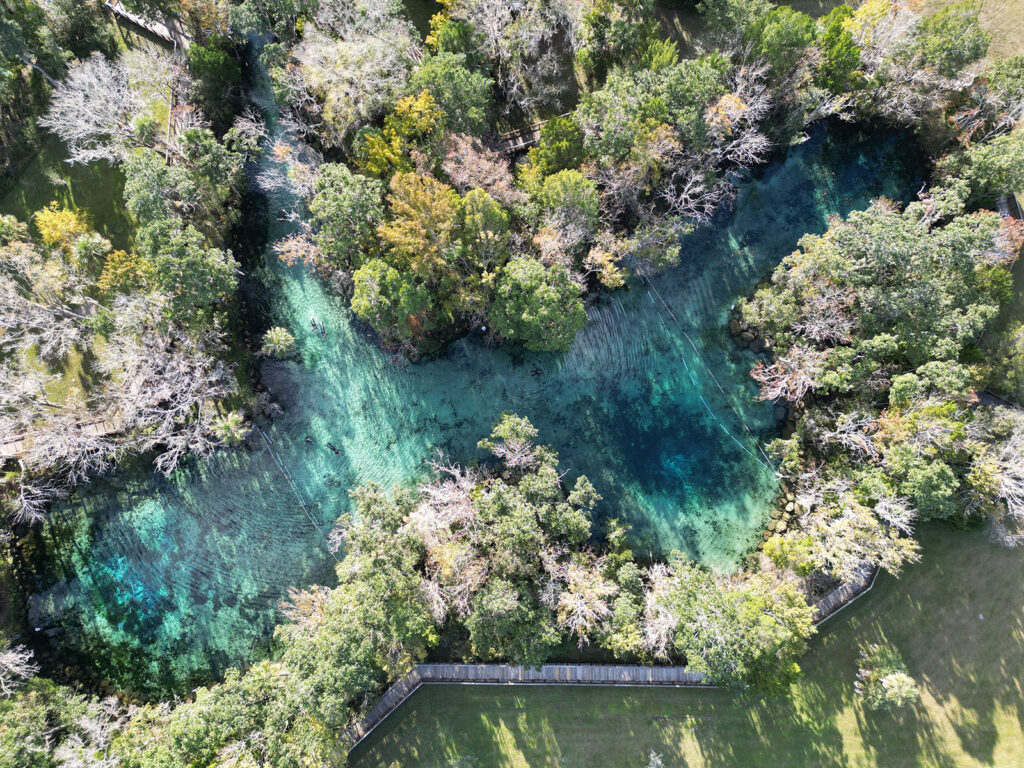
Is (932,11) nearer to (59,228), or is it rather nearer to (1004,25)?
(1004,25)

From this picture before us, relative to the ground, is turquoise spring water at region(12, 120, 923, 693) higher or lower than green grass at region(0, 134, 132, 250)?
lower

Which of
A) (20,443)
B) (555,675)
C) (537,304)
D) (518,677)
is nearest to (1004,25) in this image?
(537,304)

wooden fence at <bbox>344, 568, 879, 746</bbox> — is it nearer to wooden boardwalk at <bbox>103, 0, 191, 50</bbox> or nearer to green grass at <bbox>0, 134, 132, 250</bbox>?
green grass at <bbox>0, 134, 132, 250</bbox>

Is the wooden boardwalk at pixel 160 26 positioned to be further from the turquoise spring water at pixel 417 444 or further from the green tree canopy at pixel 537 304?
the green tree canopy at pixel 537 304

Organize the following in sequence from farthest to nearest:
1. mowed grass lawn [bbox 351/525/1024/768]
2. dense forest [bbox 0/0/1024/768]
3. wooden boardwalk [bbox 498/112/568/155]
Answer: wooden boardwalk [bbox 498/112/568/155], mowed grass lawn [bbox 351/525/1024/768], dense forest [bbox 0/0/1024/768]

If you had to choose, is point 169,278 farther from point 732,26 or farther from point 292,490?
point 732,26

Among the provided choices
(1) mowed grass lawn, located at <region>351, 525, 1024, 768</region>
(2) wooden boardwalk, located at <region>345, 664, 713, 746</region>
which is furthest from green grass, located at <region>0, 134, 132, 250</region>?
(1) mowed grass lawn, located at <region>351, 525, 1024, 768</region>
